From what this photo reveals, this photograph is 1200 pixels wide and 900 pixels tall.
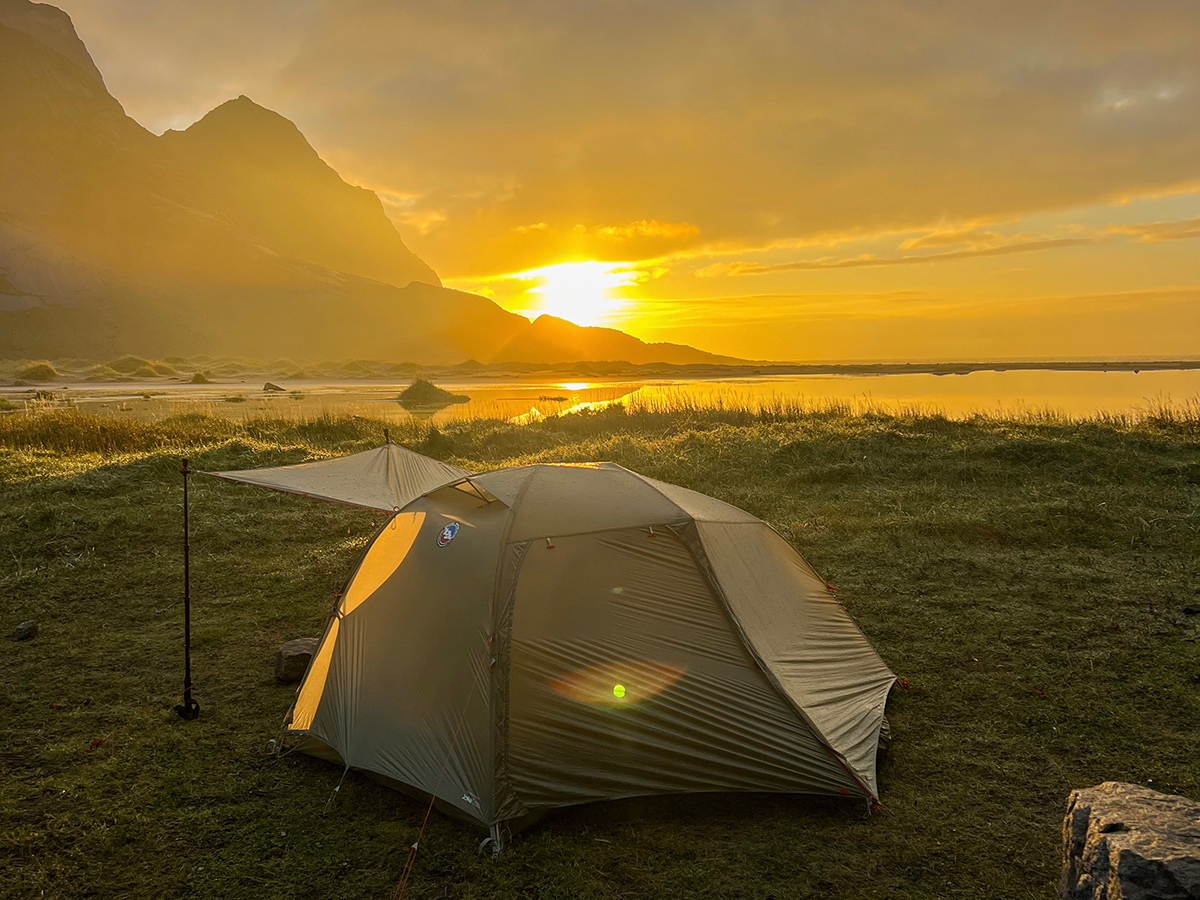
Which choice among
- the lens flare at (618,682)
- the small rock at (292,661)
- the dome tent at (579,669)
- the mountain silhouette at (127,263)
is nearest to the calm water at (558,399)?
the small rock at (292,661)

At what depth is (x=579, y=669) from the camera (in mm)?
5492

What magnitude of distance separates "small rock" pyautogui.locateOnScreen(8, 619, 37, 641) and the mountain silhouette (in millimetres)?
109655

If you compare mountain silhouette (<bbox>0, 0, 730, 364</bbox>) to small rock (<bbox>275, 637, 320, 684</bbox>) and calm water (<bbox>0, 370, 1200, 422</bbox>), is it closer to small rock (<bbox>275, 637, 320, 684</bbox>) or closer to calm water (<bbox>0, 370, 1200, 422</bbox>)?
calm water (<bbox>0, 370, 1200, 422</bbox>)

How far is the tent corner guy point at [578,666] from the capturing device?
539cm

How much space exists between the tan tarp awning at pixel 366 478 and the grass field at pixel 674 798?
2.27m

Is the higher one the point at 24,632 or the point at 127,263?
the point at 127,263

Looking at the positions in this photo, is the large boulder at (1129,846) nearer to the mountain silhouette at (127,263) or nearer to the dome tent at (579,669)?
the dome tent at (579,669)

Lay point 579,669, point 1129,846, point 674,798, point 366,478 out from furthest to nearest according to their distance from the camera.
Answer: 1. point 366,478
2. point 674,798
3. point 579,669
4. point 1129,846

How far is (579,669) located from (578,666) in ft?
0.08

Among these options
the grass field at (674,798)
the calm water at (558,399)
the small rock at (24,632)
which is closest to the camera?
the grass field at (674,798)

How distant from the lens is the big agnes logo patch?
20.6 feet

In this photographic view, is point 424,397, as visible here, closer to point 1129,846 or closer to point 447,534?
→ point 447,534

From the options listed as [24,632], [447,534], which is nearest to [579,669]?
[447,534]

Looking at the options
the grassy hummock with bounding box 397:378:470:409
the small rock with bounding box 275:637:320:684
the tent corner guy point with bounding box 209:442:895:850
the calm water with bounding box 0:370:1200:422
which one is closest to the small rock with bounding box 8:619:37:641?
the small rock with bounding box 275:637:320:684
